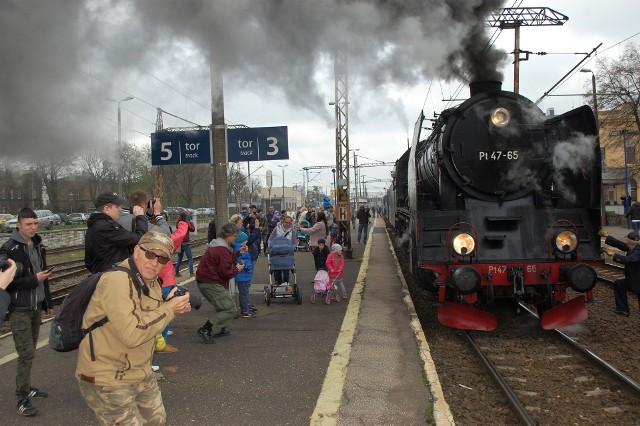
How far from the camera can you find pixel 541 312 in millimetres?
6715

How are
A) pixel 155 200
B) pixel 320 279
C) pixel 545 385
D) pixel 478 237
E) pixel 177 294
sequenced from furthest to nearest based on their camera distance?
pixel 320 279, pixel 478 237, pixel 155 200, pixel 545 385, pixel 177 294

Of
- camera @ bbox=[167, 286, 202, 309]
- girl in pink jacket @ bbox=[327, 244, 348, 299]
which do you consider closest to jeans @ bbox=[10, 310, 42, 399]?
camera @ bbox=[167, 286, 202, 309]

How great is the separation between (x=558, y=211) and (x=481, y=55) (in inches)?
106

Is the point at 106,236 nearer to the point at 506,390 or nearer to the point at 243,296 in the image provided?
the point at 243,296

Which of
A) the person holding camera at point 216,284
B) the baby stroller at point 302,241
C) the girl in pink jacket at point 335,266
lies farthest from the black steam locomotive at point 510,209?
the baby stroller at point 302,241

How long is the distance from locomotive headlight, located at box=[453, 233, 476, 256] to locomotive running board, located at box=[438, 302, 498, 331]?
0.71m

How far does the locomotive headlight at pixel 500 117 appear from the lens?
6.46 meters

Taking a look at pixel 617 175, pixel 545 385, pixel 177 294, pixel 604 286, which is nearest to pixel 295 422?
pixel 177 294

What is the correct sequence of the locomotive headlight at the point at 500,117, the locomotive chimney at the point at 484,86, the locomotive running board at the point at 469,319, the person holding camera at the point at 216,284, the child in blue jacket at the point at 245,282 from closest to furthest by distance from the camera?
the person holding camera at the point at 216,284
the locomotive running board at the point at 469,319
the locomotive headlight at the point at 500,117
the child in blue jacket at the point at 245,282
the locomotive chimney at the point at 484,86

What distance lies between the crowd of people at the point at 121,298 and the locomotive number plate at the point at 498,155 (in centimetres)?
332

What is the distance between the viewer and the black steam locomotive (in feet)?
19.9

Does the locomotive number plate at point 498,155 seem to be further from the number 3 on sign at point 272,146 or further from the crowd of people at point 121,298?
the number 3 on sign at point 272,146

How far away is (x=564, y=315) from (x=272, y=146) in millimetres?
5969

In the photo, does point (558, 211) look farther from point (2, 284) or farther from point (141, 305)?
point (2, 284)
